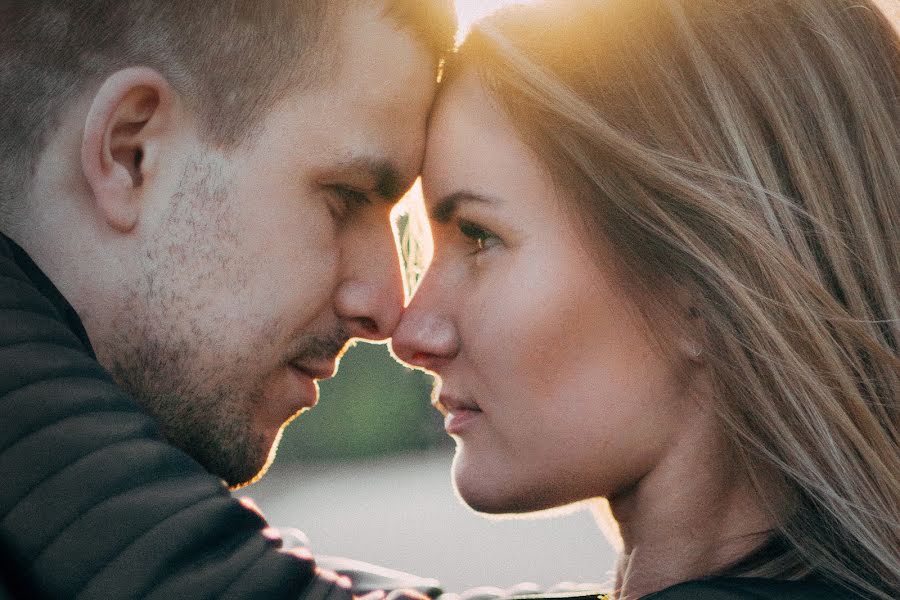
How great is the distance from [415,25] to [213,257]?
0.69 metres

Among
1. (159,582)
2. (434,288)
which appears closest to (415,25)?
(434,288)

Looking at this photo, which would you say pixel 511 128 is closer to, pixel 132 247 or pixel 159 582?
pixel 132 247

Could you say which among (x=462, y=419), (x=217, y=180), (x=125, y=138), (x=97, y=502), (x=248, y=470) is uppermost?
(x=125, y=138)

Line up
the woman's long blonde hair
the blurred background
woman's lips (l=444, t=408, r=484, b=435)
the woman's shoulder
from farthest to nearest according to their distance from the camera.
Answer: the blurred background < woman's lips (l=444, t=408, r=484, b=435) < the woman's long blonde hair < the woman's shoulder

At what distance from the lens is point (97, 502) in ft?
4.95

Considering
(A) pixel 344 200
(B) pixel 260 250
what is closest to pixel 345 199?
(A) pixel 344 200

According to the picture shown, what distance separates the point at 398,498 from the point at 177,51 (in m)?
12.0

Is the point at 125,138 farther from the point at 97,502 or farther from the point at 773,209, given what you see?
the point at 773,209

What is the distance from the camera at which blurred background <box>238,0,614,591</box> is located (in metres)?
9.56

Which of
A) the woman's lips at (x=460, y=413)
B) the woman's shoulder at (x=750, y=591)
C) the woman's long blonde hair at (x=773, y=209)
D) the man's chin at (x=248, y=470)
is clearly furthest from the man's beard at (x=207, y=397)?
the woman's shoulder at (x=750, y=591)

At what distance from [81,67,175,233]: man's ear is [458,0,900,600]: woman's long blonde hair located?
76 centimetres

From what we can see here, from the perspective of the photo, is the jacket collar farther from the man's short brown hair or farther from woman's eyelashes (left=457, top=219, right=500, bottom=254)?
woman's eyelashes (left=457, top=219, right=500, bottom=254)

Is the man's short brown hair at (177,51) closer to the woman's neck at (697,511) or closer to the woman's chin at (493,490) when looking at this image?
the woman's chin at (493,490)

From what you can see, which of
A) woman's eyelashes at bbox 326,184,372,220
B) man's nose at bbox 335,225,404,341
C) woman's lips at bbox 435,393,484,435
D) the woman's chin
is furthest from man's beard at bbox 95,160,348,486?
the woman's chin
